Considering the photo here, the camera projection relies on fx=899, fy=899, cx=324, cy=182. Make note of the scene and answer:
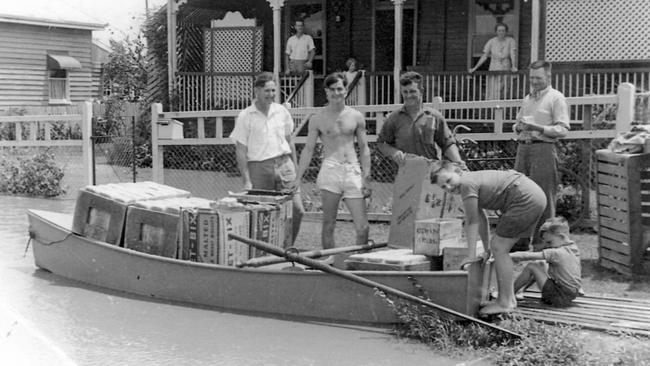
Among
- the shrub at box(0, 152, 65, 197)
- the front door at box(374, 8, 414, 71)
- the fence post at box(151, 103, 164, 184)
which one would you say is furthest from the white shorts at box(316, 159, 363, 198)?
the front door at box(374, 8, 414, 71)

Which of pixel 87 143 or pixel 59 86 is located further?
pixel 59 86

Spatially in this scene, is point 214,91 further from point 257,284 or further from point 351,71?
point 257,284

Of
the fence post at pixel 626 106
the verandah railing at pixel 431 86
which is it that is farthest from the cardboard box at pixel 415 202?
the verandah railing at pixel 431 86

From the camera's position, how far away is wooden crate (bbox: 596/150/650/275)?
29.8 ft

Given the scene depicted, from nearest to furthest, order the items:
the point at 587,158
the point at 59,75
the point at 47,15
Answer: the point at 587,158 < the point at 47,15 < the point at 59,75

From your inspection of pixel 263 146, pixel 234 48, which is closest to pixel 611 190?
pixel 263 146

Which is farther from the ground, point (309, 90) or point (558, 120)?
point (309, 90)

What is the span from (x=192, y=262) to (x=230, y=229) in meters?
0.47

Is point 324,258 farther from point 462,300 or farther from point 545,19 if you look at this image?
point 545,19

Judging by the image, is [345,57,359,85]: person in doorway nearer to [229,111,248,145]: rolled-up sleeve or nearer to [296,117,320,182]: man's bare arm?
[229,111,248,145]: rolled-up sleeve

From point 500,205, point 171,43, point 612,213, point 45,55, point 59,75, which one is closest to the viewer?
point 500,205

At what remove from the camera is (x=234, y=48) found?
21.8 metres

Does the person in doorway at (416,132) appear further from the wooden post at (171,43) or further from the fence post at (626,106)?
the wooden post at (171,43)

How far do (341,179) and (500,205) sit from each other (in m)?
2.29
